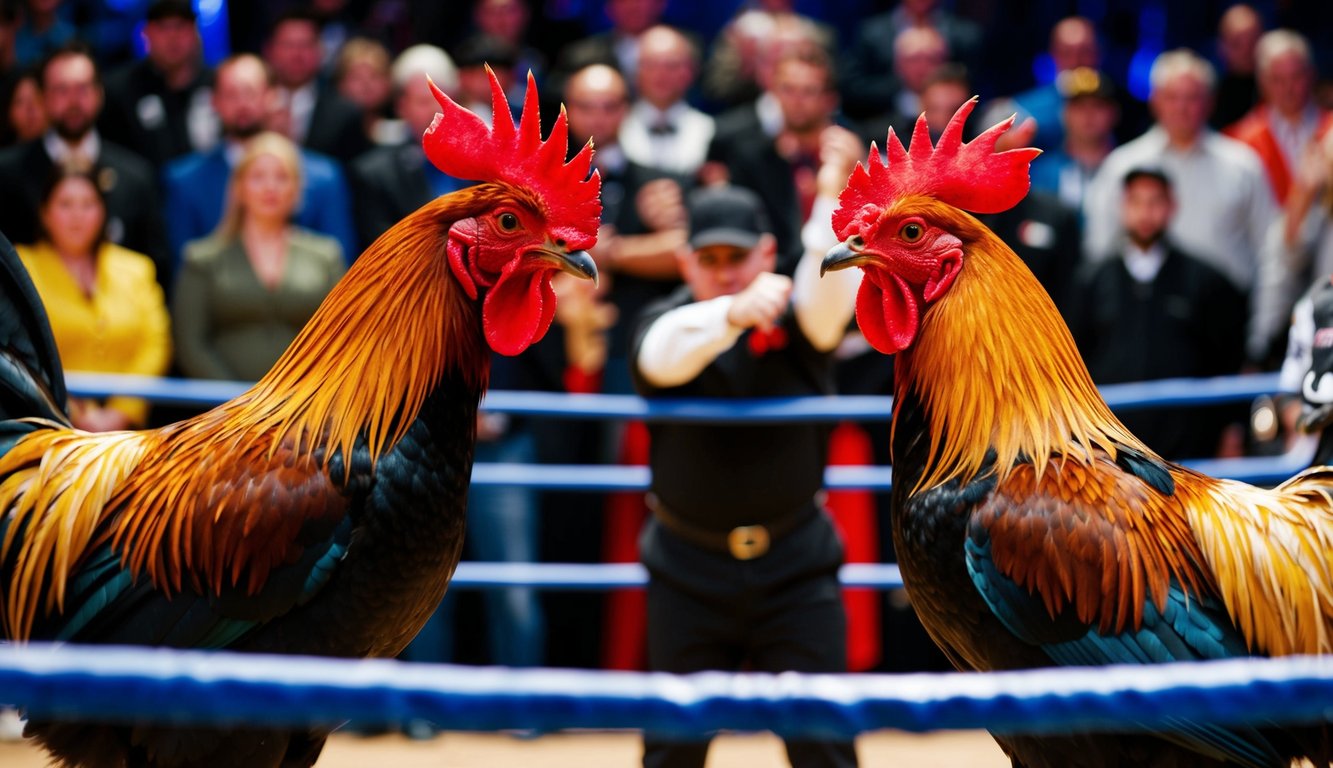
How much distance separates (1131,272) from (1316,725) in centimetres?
389

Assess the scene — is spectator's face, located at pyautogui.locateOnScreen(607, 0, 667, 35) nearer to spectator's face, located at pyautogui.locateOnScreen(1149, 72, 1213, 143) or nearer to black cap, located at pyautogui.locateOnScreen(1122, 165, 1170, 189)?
spectator's face, located at pyautogui.locateOnScreen(1149, 72, 1213, 143)

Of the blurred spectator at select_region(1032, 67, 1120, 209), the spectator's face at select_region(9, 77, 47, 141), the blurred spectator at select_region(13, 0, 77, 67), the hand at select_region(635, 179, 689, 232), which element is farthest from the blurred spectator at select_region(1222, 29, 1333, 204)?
the blurred spectator at select_region(13, 0, 77, 67)

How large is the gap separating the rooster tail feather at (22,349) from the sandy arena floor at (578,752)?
8.42ft

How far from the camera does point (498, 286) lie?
348cm

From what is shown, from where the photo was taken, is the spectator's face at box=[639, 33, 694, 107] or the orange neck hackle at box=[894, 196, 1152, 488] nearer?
the orange neck hackle at box=[894, 196, 1152, 488]

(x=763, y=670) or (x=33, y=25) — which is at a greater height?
(x=33, y=25)

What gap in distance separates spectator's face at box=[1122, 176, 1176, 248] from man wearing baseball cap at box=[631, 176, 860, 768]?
269 centimetres

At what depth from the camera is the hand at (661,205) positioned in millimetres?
6703

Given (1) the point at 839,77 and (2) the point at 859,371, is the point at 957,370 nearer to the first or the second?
(2) the point at 859,371

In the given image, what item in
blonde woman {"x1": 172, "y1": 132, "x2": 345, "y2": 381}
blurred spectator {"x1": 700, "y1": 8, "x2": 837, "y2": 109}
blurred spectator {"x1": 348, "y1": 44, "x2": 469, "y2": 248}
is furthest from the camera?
blurred spectator {"x1": 700, "y1": 8, "x2": 837, "y2": 109}

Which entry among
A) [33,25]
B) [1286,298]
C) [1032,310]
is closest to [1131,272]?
[1286,298]

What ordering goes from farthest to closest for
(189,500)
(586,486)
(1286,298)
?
(1286,298)
(586,486)
(189,500)

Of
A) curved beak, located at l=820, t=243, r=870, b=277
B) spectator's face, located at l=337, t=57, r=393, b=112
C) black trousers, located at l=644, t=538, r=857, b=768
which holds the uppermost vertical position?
spectator's face, located at l=337, t=57, r=393, b=112

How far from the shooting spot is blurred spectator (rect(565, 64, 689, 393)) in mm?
6633
